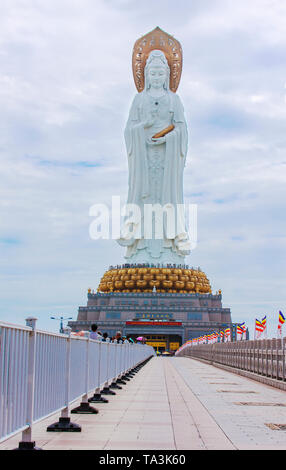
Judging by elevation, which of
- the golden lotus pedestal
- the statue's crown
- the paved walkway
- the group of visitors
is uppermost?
the statue's crown

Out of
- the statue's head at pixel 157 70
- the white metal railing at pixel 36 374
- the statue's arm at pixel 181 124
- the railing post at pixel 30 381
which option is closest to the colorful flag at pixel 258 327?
the white metal railing at pixel 36 374

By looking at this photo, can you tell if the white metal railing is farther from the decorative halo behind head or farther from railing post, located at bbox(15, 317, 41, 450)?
the decorative halo behind head

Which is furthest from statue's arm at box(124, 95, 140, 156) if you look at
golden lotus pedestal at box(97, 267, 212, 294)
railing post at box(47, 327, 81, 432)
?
railing post at box(47, 327, 81, 432)

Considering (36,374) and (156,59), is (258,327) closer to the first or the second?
(36,374)

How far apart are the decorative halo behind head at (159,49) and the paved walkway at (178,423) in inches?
1889

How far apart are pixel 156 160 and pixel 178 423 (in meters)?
49.3

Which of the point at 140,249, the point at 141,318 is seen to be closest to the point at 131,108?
the point at 140,249

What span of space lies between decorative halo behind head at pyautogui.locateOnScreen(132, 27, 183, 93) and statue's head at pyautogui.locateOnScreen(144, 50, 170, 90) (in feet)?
4.54

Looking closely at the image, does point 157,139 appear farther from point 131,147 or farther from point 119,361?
point 119,361

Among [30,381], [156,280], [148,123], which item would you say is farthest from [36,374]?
[148,123]

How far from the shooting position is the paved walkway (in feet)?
23.0

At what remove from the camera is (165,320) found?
55.3 metres
